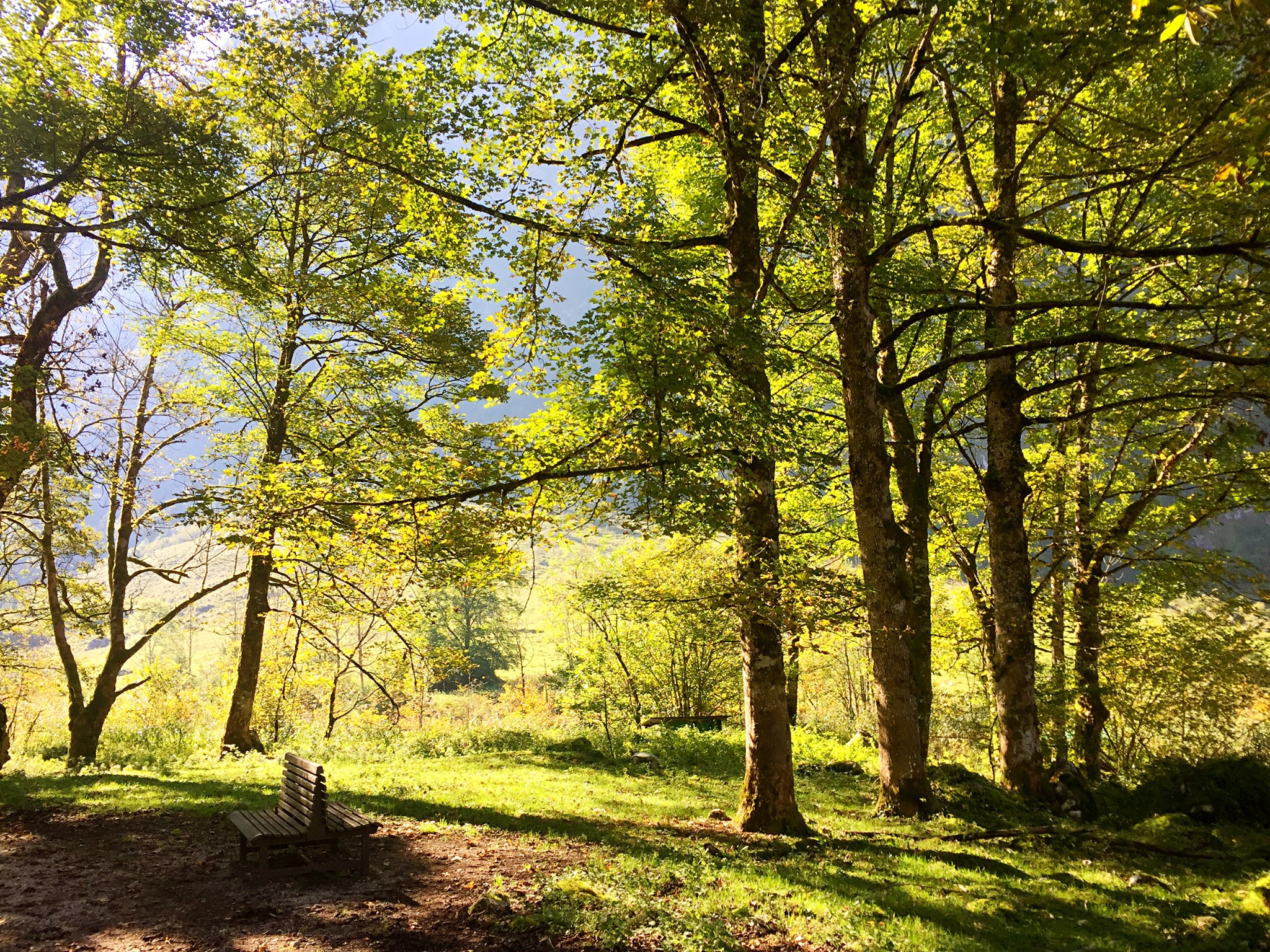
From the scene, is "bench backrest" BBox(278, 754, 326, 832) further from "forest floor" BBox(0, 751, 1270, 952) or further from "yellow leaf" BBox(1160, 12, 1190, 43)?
"yellow leaf" BBox(1160, 12, 1190, 43)

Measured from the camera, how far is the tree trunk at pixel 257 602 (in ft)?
46.7

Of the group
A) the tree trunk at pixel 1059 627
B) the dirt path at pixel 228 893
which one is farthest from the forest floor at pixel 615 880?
the tree trunk at pixel 1059 627

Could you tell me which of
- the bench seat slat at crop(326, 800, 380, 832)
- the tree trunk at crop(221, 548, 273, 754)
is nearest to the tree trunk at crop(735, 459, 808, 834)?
the bench seat slat at crop(326, 800, 380, 832)

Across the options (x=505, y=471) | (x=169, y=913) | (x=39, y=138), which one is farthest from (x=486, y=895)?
(x=39, y=138)

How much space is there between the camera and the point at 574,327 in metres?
7.03

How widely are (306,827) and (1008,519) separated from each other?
10.5m

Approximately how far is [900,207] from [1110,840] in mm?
9102

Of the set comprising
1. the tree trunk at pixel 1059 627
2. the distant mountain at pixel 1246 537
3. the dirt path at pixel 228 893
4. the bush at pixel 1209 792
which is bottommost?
the dirt path at pixel 228 893

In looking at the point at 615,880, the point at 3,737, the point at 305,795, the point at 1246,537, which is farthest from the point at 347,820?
the point at 1246,537

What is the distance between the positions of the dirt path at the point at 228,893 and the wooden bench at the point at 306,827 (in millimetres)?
152

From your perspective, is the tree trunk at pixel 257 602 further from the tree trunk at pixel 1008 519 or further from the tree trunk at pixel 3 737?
the tree trunk at pixel 1008 519

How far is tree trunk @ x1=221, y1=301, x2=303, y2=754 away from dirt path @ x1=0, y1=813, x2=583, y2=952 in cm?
627

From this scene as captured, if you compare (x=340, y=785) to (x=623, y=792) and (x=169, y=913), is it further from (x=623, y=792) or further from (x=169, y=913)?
(x=169, y=913)

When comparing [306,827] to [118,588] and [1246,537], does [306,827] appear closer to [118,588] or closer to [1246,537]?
[118,588]
